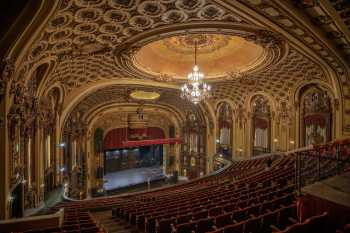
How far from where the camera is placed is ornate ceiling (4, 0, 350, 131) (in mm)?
5273

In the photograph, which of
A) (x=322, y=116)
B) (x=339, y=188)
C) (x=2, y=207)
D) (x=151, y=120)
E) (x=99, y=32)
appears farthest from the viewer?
(x=151, y=120)

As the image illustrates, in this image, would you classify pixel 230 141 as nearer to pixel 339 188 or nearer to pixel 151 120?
pixel 151 120

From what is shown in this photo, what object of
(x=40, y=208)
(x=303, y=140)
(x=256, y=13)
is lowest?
(x=40, y=208)

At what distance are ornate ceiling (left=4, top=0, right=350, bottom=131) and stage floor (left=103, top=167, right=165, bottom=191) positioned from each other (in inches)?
403

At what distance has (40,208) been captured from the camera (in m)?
9.05

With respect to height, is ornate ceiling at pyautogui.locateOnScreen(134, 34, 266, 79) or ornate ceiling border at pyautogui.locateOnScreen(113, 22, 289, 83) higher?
ornate ceiling at pyautogui.locateOnScreen(134, 34, 266, 79)

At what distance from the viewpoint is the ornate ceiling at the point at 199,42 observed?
5273 millimetres

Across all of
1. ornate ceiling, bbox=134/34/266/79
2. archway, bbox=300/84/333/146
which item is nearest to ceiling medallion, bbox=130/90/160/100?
ornate ceiling, bbox=134/34/266/79

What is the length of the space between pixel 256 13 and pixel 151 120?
1806cm

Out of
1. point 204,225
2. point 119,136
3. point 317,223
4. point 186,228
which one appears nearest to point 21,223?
point 186,228

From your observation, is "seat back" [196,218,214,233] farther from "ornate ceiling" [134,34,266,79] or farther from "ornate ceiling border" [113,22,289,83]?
"ornate ceiling" [134,34,266,79]

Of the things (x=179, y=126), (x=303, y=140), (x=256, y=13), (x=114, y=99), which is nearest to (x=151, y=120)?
(x=179, y=126)

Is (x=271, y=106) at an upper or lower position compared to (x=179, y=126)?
upper

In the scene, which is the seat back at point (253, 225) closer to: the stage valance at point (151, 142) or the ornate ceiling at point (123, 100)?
the ornate ceiling at point (123, 100)
